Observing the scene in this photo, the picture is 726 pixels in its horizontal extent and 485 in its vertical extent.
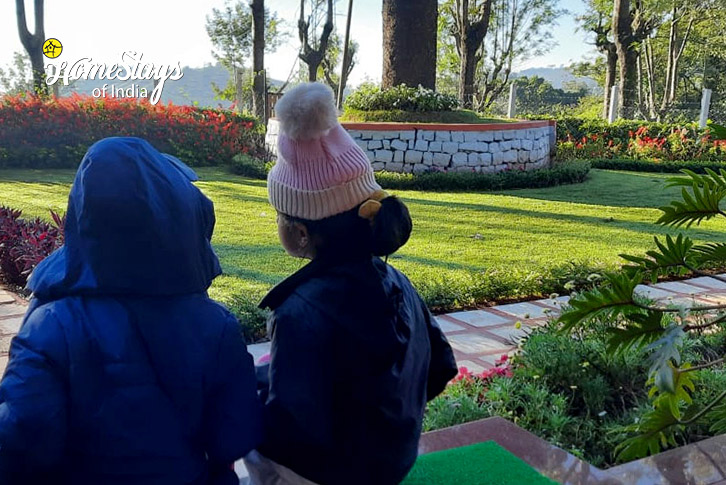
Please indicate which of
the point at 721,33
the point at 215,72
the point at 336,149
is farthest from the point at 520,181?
the point at 215,72

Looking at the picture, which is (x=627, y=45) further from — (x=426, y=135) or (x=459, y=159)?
(x=426, y=135)

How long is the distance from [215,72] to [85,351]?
236 feet

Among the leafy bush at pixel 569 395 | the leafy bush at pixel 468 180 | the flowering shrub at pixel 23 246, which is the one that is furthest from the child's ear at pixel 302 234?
the leafy bush at pixel 468 180

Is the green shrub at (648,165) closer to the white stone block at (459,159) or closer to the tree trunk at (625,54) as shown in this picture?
the white stone block at (459,159)

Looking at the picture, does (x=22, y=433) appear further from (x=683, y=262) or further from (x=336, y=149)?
(x=683, y=262)

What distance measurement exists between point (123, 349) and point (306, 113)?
0.71 meters

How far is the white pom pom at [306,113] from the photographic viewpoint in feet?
5.52

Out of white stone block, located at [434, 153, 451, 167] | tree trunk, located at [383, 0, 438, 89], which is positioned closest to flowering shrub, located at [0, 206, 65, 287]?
white stone block, located at [434, 153, 451, 167]

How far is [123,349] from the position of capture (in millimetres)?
1439

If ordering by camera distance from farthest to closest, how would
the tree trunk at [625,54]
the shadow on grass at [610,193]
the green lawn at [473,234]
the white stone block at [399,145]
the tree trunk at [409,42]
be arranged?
the tree trunk at [625,54]
the tree trunk at [409,42]
the white stone block at [399,145]
the shadow on grass at [610,193]
the green lawn at [473,234]

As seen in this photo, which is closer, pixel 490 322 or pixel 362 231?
pixel 362 231

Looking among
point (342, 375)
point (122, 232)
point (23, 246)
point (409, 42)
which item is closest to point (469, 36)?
point (409, 42)

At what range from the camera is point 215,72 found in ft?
228

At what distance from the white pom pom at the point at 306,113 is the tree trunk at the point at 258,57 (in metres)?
19.1
